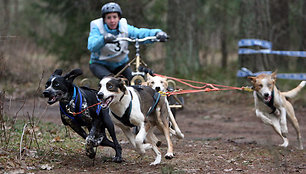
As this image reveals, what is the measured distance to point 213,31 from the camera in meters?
23.3

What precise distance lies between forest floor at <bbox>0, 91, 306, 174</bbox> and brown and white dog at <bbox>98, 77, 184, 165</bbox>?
410mm

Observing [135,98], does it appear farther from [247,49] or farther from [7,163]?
[247,49]

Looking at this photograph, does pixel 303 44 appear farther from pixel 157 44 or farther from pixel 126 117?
pixel 126 117

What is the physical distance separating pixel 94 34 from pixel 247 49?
7493 millimetres

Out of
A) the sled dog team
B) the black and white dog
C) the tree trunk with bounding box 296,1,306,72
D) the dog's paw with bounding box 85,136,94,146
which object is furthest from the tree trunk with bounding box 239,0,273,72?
the dog's paw with bounding box 85,136,94,146

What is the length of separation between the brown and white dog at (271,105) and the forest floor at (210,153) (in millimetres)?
320

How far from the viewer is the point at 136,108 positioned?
5.65 metres

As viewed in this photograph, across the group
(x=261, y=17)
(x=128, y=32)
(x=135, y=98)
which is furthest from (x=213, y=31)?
(x=135, y=98)

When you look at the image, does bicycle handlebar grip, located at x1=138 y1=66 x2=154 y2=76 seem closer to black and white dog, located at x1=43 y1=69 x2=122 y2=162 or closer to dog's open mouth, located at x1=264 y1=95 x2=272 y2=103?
black and white dog, located at x1=43 y1=69 x2=122 y2=162

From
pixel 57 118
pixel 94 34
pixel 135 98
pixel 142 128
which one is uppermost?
pixel 94 34

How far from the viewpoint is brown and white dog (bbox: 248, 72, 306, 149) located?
7.42 m

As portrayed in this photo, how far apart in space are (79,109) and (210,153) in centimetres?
239

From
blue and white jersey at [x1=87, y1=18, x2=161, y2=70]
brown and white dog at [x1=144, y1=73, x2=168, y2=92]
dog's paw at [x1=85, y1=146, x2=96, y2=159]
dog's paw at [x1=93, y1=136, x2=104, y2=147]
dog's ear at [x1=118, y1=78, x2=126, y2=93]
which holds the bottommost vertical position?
dog's paw at [x1=85, y1=146, x2=96, y2=159]

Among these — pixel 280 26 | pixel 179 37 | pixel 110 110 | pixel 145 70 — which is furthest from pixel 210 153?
pixel 280 26
